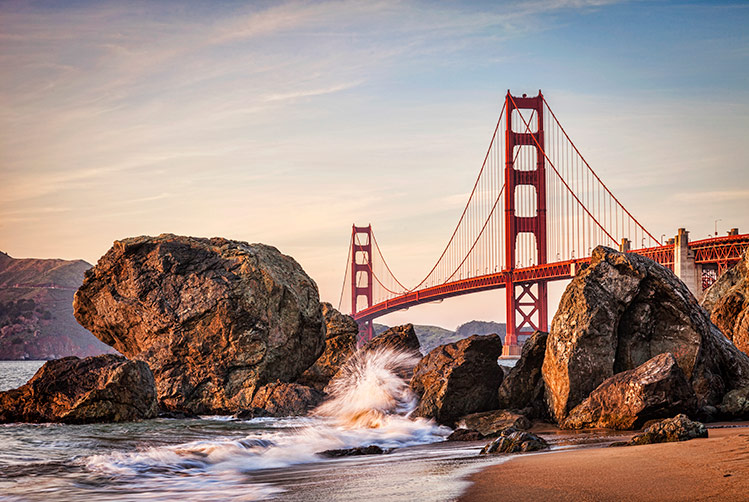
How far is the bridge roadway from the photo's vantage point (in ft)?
132

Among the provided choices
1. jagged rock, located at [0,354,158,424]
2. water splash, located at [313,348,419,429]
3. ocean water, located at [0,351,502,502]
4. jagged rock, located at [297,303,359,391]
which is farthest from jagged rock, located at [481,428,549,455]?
jagged rock, located at [297,303,359,391]

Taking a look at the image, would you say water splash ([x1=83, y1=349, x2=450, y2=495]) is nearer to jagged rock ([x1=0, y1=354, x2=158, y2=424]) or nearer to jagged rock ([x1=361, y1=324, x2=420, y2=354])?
jagged rock ([x1=361, y1=324, x2=420, y2=354])

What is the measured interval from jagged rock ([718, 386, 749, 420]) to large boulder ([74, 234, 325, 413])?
9675 millimetres

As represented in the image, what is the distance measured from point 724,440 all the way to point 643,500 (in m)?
2.87

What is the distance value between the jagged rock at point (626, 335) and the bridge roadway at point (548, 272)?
879 inches

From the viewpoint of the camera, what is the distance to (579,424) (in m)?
11.0

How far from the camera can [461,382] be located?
537 inches

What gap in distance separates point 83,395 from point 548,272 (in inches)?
1460

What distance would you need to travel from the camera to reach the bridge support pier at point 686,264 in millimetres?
40750

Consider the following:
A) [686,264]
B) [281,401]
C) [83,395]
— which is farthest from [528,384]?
[686,264]

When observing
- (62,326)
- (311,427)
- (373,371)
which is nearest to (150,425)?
(311,427)

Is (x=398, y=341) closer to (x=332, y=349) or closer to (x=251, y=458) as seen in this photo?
(x=332, y=349)

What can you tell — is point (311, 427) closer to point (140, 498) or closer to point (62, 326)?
point (140, 498)

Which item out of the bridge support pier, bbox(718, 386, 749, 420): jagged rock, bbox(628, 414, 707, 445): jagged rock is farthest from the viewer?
the bridge support pier
